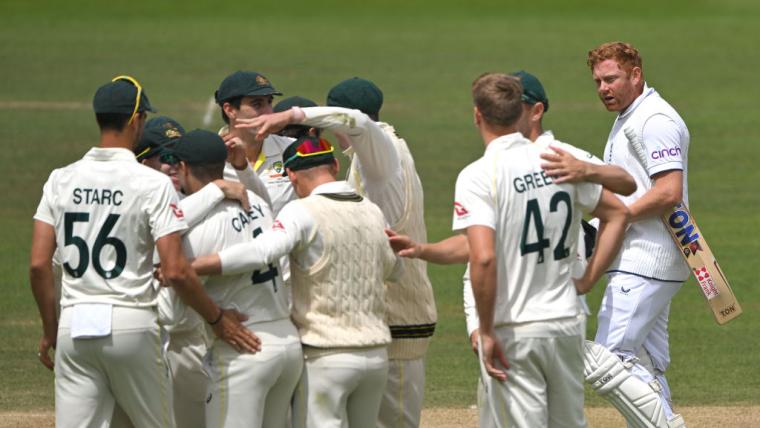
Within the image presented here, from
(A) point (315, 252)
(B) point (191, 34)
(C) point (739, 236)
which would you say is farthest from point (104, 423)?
(B) point (191, 34)

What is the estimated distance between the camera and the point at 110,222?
6.36 m

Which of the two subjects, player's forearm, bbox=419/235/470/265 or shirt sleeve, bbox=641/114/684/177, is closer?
player's forearm, bbox=419/235/470/265

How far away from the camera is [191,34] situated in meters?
38.6

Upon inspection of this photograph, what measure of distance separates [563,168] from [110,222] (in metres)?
2.14

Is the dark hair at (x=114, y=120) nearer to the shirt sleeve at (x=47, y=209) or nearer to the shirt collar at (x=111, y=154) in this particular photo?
the shirt collar at (x=111, y=154)

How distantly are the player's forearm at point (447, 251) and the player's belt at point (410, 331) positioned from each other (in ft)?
2.37

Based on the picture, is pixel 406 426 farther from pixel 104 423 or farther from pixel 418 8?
pixel 418 8

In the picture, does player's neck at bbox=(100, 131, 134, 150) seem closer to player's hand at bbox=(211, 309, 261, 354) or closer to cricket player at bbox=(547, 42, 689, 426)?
player's hand at bbox=(211, 309, 261, 354)

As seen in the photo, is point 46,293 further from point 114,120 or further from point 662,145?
point 662,145

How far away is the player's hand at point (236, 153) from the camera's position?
24.2 ft

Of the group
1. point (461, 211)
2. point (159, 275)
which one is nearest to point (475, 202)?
point (461, 211)

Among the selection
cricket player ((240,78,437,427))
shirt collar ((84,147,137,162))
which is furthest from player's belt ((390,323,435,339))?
shirt collar ((84,147,137,162))

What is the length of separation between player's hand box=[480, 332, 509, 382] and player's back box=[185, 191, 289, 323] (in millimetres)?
1004

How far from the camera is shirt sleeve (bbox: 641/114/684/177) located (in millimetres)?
7719
